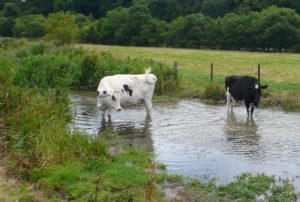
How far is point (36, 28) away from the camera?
84.3 metres

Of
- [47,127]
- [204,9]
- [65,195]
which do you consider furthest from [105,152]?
[204,9]

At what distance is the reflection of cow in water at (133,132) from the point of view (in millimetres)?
13570

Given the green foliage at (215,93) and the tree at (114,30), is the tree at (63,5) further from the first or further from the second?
the green foliage at (215,93)

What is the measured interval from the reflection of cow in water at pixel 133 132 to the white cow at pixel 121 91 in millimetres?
561

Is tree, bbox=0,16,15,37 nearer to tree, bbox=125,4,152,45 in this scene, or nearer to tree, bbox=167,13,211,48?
tree, bbox=125,4,152,45

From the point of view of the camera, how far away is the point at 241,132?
49.8ft

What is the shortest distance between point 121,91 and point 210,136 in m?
3.73

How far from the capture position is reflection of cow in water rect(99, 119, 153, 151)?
1357 cm

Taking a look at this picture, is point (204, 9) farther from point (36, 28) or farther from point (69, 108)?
point (69, 108)

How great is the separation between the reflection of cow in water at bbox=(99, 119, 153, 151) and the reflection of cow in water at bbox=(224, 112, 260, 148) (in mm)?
2104

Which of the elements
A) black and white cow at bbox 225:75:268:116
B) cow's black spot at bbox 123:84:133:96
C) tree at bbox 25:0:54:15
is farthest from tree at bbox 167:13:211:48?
cow's black spot at bbox 123:84:133:96

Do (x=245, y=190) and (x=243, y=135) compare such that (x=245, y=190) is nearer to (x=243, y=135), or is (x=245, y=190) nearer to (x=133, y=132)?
(x=243, y=135)

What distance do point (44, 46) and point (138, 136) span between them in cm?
2079

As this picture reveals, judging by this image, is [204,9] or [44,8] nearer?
[204,9]
